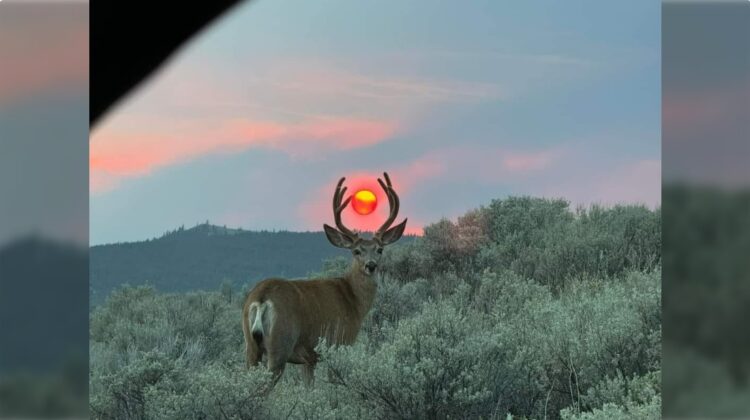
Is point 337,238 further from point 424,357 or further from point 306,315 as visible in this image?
point 424,357

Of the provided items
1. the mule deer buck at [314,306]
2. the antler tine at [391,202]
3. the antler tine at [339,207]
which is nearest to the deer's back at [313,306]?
the mule deer buck at [314,306]

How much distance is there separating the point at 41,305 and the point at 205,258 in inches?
236

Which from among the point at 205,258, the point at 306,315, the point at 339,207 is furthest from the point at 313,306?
the point at 205,258

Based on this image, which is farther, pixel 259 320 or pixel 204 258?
pixel 204 258

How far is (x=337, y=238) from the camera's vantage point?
7457 millimetres

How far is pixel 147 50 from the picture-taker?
3.75 meters

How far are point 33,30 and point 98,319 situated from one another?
5805 millimetres

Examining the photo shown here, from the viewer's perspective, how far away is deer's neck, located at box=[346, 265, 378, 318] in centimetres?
762

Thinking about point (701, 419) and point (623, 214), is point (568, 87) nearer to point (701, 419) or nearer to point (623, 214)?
point (623, 214)

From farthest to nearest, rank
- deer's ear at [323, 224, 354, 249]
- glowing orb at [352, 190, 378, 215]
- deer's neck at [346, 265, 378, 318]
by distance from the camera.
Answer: glowing orb at [352, 190, 378, 215], deer's neck at [346, 265, 378, 318], deer's ear at [323, 224, 354, 249]

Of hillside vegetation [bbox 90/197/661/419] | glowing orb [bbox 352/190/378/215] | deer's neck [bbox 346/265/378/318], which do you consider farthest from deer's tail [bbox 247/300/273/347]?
glowing orb [bbox 352/190/378/215]

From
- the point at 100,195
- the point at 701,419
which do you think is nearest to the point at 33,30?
the point at 701,419

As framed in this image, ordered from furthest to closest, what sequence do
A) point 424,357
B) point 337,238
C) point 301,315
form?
point 337,238 → point 301,315 → point 424,357

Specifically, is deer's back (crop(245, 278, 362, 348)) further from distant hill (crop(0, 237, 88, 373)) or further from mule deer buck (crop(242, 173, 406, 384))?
distant hill (crop(0, 237, 88, 373))
